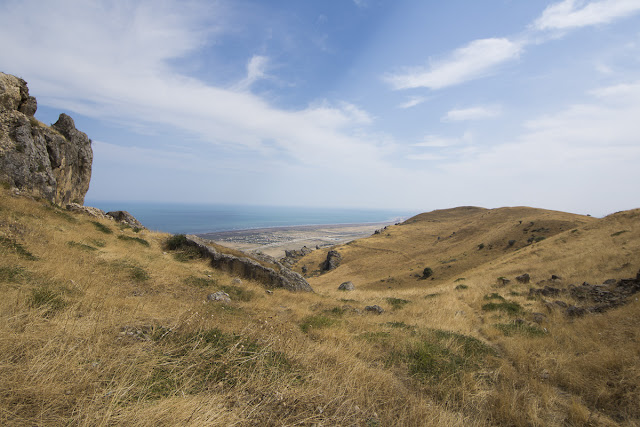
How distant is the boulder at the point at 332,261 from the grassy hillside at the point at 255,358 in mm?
41413

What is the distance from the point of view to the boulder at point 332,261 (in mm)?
52759

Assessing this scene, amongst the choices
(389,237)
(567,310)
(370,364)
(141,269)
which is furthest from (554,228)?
(141,269)

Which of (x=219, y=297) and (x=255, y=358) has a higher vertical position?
(x=255, y=358)

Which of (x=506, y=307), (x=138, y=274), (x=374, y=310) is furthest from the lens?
(x=506, y=307)

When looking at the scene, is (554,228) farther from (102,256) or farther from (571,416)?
(102,256)

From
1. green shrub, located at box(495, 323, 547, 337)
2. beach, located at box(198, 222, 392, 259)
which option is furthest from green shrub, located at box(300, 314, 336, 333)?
beach, located at box(198, 222, 392, 259)

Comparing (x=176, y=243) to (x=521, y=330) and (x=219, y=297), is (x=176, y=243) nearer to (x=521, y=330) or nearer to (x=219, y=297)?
(x=219, y=297)

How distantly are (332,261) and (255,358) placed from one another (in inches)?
1986

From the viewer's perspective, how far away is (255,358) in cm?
421

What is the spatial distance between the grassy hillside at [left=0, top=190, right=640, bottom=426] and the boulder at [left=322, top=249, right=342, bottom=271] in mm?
41413

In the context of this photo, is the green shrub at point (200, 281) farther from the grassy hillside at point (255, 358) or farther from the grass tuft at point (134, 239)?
the grass tuft at point (134, 239)

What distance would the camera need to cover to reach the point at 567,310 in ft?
34.0

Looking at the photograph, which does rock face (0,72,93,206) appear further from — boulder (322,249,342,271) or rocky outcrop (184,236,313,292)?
boulder (322,249,342,271)

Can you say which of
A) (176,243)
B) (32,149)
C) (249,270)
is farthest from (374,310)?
(32,149)
